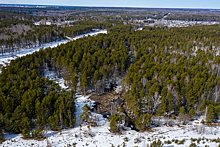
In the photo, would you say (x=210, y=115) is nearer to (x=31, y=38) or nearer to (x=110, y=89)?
(x=110, y=89)

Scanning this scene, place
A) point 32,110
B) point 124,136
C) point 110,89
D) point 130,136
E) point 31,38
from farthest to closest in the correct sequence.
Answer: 1. point 31,38
2. point 110,89
3. point 32,110
4. point 130,136
5. point 124,136

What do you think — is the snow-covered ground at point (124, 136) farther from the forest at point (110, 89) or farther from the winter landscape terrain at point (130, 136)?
the forest at point (110, 89)

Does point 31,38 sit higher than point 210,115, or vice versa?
point 31,38

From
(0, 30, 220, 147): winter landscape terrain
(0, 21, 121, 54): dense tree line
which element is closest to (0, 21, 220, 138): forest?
(0, 30, 220, 147): winter landscape terrain

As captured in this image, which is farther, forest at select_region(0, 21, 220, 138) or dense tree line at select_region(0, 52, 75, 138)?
forest at select_region(0, 21, 220, 138)

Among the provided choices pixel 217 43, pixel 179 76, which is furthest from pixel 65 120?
pixel 217 43

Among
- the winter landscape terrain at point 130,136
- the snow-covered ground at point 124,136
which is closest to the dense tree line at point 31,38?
the winter landscape terrain at point 130,136

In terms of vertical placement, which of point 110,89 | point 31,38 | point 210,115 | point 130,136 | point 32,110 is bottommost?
point 130,136

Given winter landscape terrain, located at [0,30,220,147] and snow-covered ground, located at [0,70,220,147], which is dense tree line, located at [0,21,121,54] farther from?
snow-covered ground, located at [0,70,220,147]

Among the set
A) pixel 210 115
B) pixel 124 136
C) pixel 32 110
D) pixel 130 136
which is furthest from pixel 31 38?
pixel 210 115

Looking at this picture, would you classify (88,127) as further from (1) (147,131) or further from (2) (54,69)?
(2) (54,69)

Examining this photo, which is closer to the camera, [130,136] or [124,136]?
[124,136]
